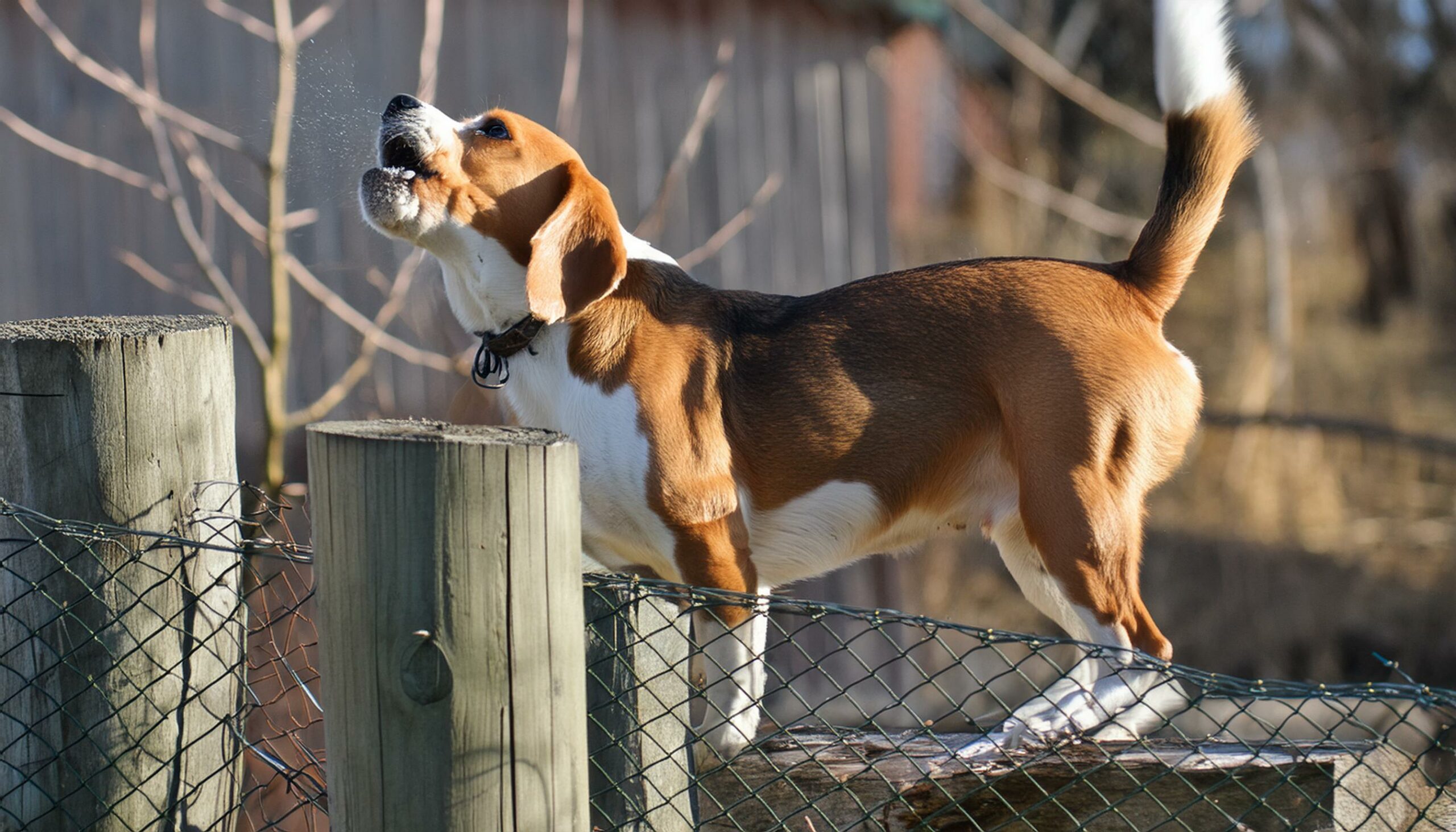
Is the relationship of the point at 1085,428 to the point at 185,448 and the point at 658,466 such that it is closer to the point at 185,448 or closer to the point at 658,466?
the point at 658,466

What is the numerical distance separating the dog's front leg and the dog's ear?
89 cm

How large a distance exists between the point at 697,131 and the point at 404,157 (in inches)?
115

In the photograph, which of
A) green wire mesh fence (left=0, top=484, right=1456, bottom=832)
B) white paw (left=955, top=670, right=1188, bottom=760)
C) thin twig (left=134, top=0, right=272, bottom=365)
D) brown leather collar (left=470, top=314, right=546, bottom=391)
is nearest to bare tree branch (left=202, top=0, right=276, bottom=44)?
thin twig (left=134, top=0, right=272, bottom=365)

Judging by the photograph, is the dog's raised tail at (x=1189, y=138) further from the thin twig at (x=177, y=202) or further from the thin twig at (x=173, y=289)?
the thin twig at (x=173, y=289)

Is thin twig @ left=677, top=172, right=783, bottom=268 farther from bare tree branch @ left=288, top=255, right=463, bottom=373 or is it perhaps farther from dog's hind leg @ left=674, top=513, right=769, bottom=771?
dog's hind leg @ left=674, top=513, right=769, bottom=771

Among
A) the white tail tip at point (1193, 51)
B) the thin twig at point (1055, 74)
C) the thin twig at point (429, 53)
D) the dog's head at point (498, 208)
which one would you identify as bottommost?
the dog's head at point (498, 208)

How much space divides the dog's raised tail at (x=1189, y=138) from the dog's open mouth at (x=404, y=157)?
6.38ft

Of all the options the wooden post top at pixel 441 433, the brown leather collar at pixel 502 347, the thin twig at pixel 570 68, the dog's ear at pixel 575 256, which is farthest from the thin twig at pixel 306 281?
the wooden post top at pixel 441 433

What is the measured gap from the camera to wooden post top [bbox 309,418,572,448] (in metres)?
2.02

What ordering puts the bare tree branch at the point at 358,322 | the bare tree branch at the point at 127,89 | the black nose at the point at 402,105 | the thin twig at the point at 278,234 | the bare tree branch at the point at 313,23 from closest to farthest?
the black nose at the point at 402,105, the bare tree branch at the point at 127,89, the thin twig at the point at 278,234, the bare tree branch at the point at 313,23, the bare tree branch at the point at 358,322

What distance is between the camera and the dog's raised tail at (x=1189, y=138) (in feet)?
11.9

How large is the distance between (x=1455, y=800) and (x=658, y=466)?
202cm

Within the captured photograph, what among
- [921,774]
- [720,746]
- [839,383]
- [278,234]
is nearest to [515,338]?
[839,383]

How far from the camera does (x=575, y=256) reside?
11.6 feet
